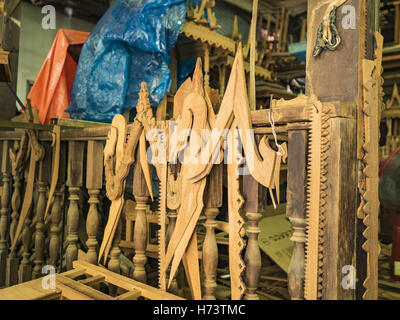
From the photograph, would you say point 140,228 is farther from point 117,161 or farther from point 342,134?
point 342,134

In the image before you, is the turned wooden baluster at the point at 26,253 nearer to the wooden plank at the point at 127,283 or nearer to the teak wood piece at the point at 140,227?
the wooden plank at the point at 127,283

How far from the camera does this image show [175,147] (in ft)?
4.49

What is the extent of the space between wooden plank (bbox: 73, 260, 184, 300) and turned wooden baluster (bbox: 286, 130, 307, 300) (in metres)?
0.48

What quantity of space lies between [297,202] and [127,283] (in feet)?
2.91

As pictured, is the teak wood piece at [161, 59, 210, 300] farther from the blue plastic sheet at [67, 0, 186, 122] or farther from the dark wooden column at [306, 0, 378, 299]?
the blue plastic sheet at [67, 0, 186, 122]

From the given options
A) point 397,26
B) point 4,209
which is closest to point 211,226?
point 4,209

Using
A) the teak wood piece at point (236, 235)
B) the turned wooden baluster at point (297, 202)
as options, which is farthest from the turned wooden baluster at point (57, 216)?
the turned wooden baluster at point (297, 202)

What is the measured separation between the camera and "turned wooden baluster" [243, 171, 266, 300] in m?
1.20

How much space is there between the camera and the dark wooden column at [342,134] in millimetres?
1024

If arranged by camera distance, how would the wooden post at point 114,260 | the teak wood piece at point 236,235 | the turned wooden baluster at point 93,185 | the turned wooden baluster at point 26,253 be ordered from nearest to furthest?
the teak wood piece at point 236,235 < the wooden post at point 114,260 < the turned wooden baluster at point 93,185 < the turned wooden baluster at point 26,253

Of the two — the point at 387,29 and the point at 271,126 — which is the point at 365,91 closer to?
the point at 271,126

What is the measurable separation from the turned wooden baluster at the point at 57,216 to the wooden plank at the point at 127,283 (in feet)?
1.31
